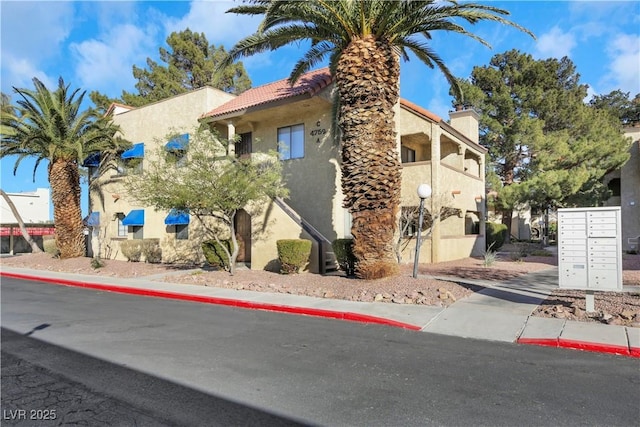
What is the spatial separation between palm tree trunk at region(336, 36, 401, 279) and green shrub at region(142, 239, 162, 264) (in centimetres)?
1356

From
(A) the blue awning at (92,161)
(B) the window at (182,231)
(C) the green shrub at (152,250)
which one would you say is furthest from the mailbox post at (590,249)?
(A) the blue awning at (92,161)

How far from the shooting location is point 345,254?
13688mm

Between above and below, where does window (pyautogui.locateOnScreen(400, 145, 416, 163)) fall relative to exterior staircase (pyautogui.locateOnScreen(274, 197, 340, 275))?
above

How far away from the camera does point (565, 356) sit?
609 centimetres

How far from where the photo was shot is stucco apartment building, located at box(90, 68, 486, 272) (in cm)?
1672

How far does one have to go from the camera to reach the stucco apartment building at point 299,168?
54.9ft

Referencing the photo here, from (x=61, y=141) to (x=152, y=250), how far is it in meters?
7.22

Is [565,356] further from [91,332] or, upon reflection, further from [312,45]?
[312,45]

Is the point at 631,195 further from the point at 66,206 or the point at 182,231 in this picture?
the point at 66,206

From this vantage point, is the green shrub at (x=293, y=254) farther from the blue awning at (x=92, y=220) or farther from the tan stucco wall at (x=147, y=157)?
the blue awning at (x=92, y=220)

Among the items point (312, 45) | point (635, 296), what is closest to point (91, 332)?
point (312, 45)

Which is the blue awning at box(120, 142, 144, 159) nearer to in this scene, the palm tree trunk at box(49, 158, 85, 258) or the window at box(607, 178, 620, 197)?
the palm tree trunk at box(49, 158, 85, 258)

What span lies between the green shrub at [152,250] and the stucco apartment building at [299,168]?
1.28 ft

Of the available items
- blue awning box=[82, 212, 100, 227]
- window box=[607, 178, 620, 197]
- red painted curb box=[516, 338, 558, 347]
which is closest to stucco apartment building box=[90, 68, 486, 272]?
blue awning box=[82, 212, 100, 227]
